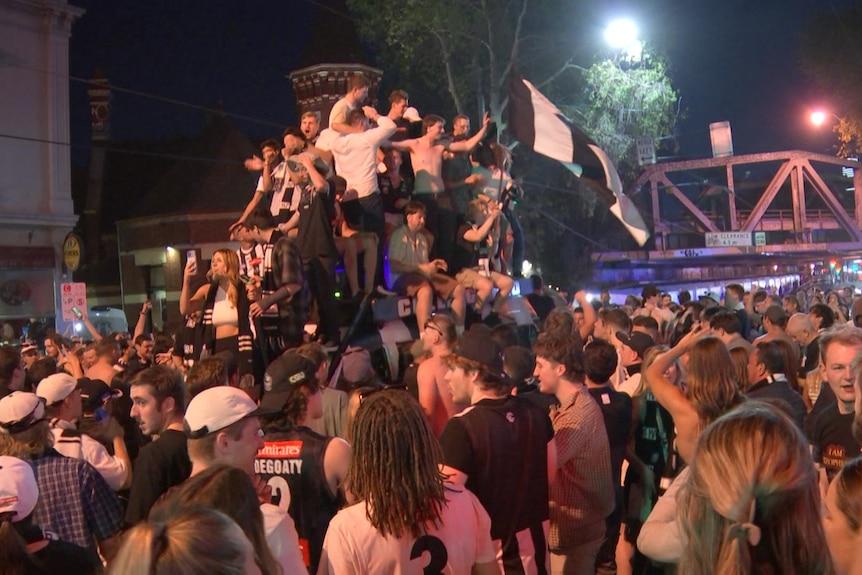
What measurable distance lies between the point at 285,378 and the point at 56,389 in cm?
155

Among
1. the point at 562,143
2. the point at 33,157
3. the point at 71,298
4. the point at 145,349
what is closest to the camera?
the point at 145,349

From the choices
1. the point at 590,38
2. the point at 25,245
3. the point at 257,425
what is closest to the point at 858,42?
the point at 590,38

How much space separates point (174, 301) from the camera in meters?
37.2

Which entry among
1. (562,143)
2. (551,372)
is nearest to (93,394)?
(551,372)

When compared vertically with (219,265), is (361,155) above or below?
above

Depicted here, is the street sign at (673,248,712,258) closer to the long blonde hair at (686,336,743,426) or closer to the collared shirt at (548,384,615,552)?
the collared shirt at (548,384,615,552)

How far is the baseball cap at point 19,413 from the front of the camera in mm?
4355

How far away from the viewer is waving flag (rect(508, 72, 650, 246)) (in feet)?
34.6

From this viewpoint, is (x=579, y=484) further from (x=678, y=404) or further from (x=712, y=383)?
(x=712, y=383)

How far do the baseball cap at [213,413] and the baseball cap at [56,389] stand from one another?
1768 mm

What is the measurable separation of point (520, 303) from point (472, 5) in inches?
654

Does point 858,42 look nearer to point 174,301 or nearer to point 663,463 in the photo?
point 174,301

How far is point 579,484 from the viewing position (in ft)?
17.3

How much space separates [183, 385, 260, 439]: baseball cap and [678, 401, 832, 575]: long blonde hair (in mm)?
2060
